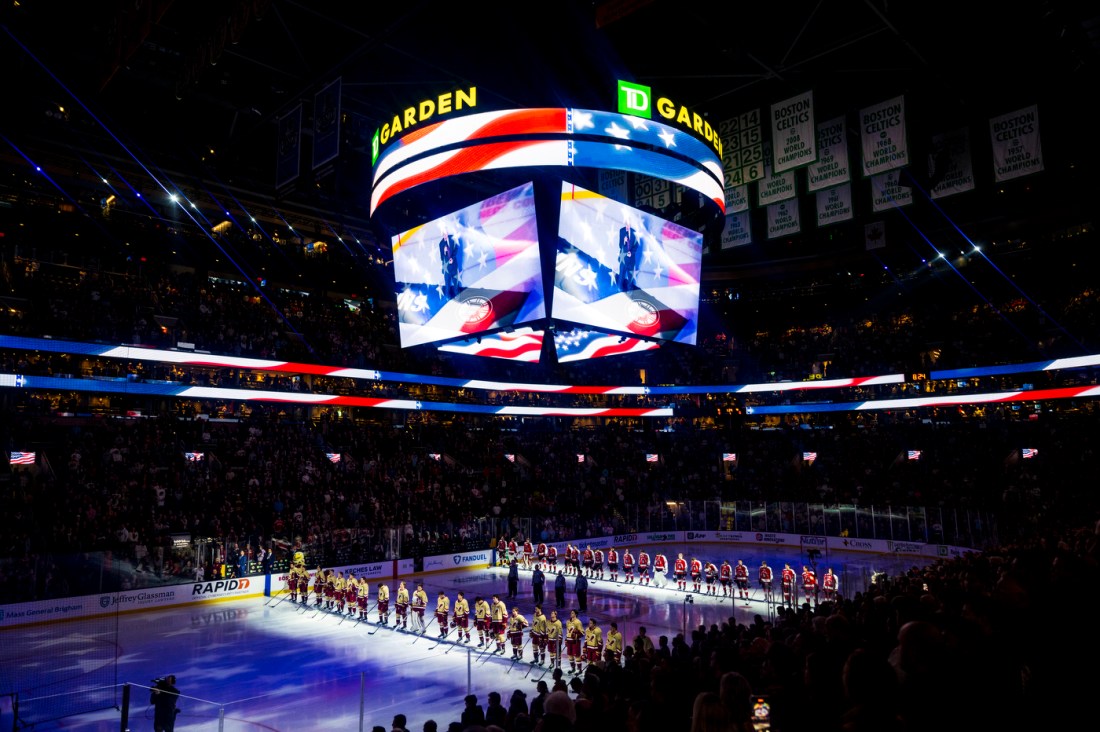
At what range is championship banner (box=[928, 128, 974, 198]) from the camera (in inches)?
645

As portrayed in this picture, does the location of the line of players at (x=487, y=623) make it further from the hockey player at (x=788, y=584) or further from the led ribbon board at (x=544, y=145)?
the led ribbon board at (x=544, y=145)

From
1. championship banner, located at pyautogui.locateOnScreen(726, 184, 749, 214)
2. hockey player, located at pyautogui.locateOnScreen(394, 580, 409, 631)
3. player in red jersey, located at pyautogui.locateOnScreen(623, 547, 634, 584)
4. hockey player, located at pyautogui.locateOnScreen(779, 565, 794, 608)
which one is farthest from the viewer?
player in red jersey, located at pyautogui.locateOnScreen(623, 547, 634, 584)

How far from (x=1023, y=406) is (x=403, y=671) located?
3361cm

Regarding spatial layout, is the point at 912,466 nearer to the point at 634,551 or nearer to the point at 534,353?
the point at 634,551

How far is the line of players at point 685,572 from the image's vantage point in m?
19.6

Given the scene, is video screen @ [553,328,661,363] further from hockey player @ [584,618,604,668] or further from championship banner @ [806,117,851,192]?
hockey player @ [584,618,604,668]

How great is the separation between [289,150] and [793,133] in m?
11.3

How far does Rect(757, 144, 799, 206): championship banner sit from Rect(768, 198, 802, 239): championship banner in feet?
1.76

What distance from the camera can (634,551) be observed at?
3272cm

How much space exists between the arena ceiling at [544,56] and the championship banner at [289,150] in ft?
1.19

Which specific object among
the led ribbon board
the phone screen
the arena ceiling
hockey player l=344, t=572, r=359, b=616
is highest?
the arena ceiling

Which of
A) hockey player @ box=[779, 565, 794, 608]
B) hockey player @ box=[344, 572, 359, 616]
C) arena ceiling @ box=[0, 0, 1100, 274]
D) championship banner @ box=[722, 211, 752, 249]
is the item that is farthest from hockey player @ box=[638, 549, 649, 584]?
arena ceiling @ box=[0, 0, 1100, 274]

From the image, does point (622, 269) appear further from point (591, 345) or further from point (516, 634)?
point (516, 634)

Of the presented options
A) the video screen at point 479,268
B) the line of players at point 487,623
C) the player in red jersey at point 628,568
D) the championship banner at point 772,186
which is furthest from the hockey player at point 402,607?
the championship banner at point 772,186
